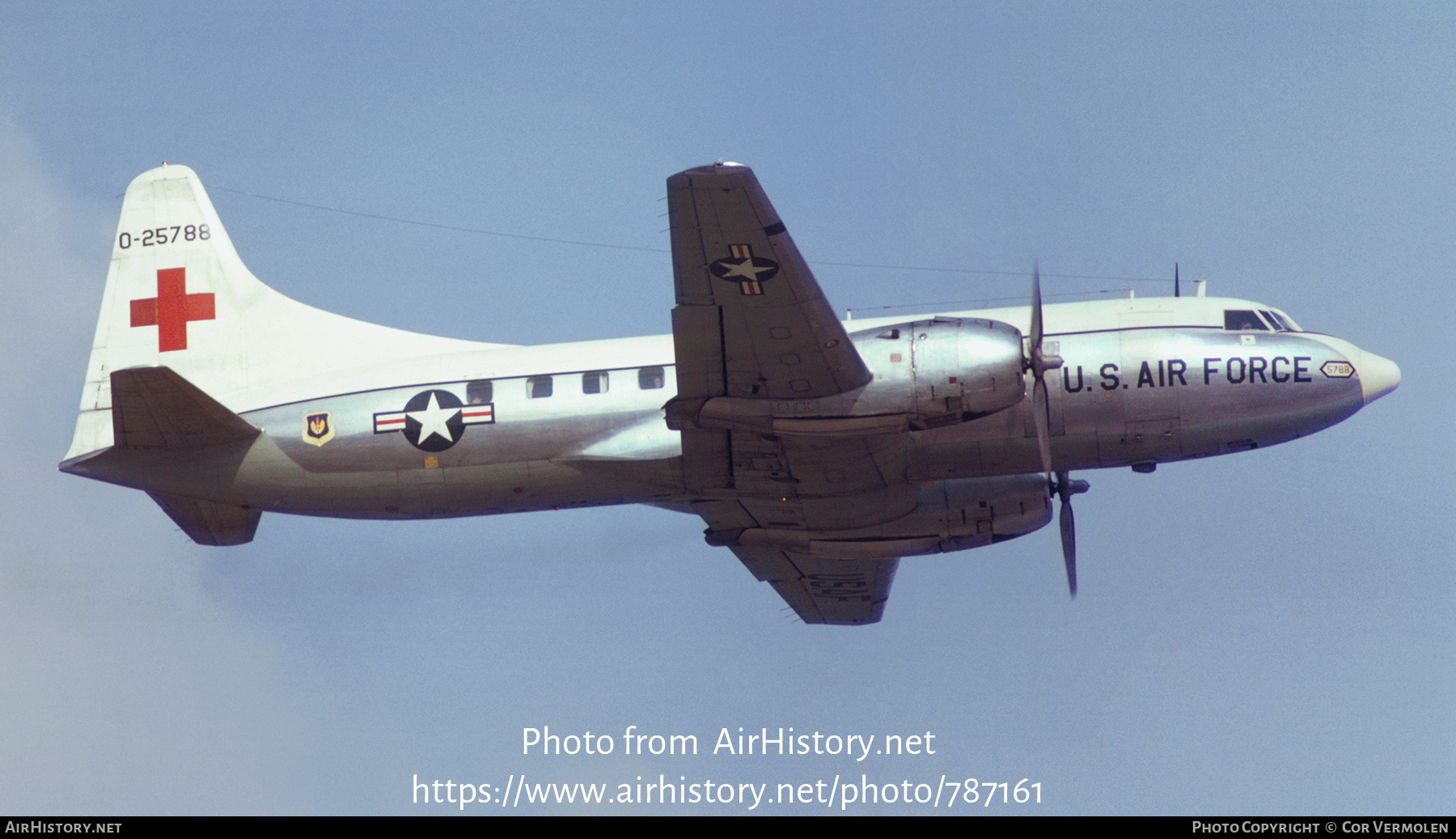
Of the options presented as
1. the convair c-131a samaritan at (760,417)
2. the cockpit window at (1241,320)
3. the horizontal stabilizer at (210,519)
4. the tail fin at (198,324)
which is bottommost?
the horizontal stabilizer at (210,519)

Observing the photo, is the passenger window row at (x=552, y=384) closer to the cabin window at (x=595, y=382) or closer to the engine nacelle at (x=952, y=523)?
the cabin window at (x=595, y=382)

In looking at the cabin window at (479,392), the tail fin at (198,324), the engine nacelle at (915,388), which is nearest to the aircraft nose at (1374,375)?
the engine nacelle at (915,388)

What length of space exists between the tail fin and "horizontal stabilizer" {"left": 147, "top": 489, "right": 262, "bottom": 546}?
1.39 metres

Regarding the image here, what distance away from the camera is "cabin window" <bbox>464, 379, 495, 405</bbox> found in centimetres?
2266

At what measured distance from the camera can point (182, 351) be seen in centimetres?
2556

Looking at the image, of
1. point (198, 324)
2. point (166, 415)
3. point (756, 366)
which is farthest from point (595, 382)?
point (198, 324)

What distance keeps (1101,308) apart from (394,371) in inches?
428

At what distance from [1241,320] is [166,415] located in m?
16.1

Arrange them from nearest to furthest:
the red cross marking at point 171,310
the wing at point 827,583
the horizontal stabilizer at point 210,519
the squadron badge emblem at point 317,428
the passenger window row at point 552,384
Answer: the passenger window row at point 552,384 → the squadron badge emblem at point 317,428 → the horizontal stabilizer at point 210,519 → the red cross marking at point 171,310 → the wing at point 827,583

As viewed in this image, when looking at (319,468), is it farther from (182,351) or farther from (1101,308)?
(1101,308)

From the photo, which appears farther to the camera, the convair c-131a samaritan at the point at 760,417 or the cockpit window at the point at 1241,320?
the cockpit window at the point at 1241,320

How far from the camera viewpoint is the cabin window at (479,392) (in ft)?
74.3

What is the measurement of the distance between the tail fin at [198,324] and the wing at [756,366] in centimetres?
518

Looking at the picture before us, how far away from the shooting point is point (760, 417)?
20.9 metres
